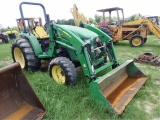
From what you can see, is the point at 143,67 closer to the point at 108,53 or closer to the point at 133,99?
the point at 108,53

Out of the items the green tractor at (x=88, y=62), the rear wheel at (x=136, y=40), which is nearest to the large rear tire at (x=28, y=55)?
the green tractor at (x=88, y=62)

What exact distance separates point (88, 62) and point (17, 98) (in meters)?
1.35

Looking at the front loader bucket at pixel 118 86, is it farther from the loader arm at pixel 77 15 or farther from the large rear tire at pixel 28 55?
the loader arm at pixel 77 15

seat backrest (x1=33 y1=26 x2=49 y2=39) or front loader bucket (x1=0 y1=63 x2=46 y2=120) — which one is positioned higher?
seat backrest (x1=33 y1=26 x2=49 y2=39)

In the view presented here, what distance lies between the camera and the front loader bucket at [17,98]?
8.68 ft

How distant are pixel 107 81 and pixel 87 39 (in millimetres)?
1088

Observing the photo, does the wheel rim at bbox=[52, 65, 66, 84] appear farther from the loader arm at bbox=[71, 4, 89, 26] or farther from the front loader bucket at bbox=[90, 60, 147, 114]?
the loader arm at bbox=[71, 4, 89, 26]

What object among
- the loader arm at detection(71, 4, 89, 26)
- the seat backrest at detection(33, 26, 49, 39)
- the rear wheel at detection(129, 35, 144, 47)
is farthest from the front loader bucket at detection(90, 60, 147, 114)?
the loader arm at detection(71, 4, 89, 26)

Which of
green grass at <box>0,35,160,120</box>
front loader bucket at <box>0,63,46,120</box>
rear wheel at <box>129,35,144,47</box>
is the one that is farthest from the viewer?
rear wheel at <box>129,35,144,47</box>

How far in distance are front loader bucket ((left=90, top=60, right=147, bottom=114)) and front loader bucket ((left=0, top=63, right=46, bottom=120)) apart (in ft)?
2.98

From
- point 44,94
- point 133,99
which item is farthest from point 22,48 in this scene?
point 133,99

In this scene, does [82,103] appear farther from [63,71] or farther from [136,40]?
[136,40]

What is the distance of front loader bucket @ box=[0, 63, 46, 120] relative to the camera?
264cm

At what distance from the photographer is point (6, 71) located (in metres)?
2.58
